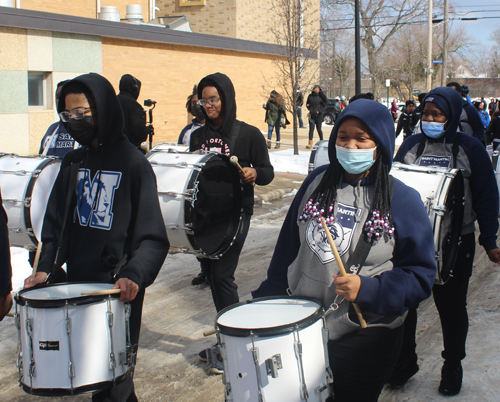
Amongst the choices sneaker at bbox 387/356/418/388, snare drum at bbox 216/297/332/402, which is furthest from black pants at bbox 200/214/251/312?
snare drum at bbox 216/297/332/402

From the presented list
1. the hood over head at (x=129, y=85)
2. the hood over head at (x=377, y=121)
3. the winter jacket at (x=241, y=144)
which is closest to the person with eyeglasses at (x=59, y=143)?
the hood over head at (x=129, y=85)

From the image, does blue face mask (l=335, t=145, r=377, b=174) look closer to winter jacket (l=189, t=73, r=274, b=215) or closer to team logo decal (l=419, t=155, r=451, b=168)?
team logo decal (l=419, t=155, r=451, b=168)

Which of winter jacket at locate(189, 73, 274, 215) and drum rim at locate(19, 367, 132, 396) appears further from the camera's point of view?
winter jacket at locate(189, 73, 274, 215)

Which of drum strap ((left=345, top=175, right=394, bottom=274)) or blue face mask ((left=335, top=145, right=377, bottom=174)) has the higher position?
blue face mask ((left=335, top=145, right=377, bottom=174))

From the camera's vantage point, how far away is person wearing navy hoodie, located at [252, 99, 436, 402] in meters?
2.35

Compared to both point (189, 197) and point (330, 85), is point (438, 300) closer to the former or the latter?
point (189, 197)

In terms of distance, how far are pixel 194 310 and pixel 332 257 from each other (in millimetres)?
3170

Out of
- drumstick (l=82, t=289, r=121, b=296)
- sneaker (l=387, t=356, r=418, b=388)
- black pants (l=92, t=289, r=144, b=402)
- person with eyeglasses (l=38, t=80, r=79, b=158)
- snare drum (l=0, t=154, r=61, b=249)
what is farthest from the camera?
person with eyeglasses (l=38, t=80, r=79, b=158)

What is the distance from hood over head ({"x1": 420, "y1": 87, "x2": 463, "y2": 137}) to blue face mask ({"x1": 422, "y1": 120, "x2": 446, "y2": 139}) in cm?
4

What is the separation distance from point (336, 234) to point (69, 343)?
1234 millimetres

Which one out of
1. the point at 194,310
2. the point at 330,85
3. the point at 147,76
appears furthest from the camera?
the point at 330,85

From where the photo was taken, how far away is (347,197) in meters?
2.50

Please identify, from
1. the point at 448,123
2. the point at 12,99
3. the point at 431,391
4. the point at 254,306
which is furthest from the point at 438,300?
the point at 12,99

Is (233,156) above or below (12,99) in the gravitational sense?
→ below
